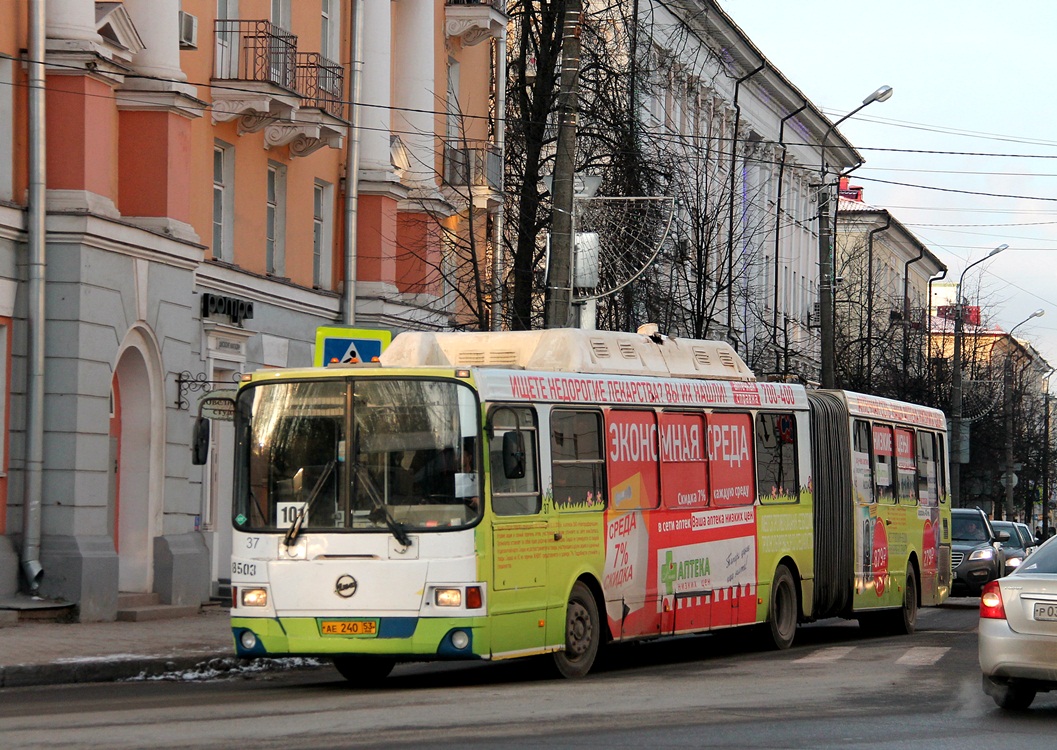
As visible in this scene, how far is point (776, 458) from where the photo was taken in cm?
1983

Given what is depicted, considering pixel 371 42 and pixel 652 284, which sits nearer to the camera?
pixel 371 42

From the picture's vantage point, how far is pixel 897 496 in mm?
23609

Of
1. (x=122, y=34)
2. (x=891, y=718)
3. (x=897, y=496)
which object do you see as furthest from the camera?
(x=897, y=496)

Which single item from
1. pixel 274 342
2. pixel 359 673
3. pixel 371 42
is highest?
pixel 371 42

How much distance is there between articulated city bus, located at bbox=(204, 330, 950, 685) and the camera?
14.1 metres

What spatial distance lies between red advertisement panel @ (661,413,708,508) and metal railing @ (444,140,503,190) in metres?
15.4

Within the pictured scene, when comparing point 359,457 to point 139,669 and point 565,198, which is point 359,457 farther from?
point 565,198

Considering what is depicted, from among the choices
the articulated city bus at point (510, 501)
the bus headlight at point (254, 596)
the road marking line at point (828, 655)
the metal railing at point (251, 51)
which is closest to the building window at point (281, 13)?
the metal railing at point (251, 51)

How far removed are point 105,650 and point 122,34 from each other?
8.26 meters

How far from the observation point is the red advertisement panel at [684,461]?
56.6ft

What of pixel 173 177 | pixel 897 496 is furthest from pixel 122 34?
pixel 897 496

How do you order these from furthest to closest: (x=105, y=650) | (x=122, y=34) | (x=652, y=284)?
(x=652, y=284) → (x=122, y=34) → (x=105, y=650)

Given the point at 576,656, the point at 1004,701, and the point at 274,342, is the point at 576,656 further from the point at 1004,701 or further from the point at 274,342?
the point at 274,342

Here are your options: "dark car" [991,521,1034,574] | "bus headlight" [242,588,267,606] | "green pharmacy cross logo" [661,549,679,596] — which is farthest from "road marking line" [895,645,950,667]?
"dark car" [991,521,1034,574]
